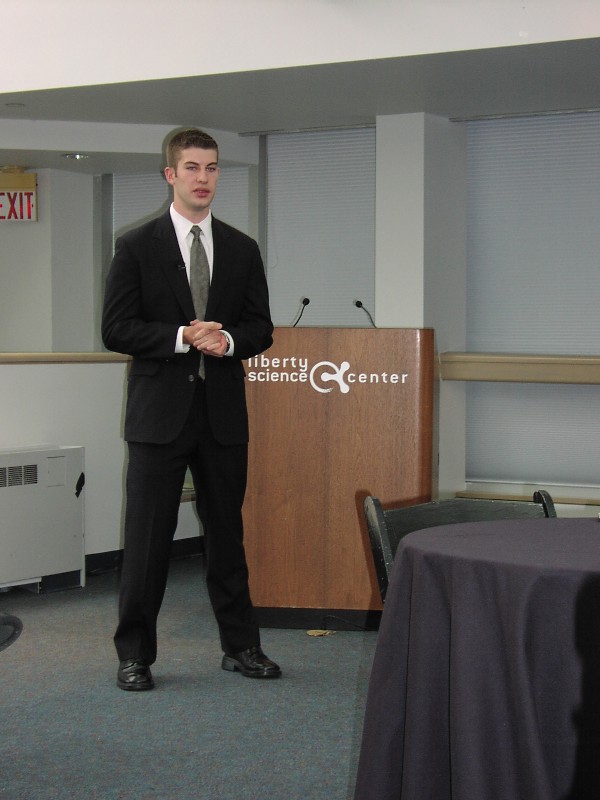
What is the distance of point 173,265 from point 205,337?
13.0 inches

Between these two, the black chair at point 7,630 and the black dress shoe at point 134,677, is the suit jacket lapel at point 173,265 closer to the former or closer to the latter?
the black dress shoe at point 134,677

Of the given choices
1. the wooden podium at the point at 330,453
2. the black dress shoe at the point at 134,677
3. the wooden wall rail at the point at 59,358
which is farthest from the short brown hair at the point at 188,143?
the wooden wall rail at the point at 59,358

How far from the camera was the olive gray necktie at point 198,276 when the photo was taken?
3654 mm

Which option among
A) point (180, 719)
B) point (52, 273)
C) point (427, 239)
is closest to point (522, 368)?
point (427, 239)

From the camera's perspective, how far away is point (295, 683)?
12.7 ft

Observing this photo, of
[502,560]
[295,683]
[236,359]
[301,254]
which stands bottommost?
[295,683]

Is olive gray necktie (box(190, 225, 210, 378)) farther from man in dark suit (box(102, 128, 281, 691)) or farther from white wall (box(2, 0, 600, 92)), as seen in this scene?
white wall (box(2, 0, 600, 92))

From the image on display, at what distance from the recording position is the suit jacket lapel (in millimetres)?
3605

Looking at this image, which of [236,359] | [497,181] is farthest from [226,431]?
[497,181]

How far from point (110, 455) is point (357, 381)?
197 centimetres

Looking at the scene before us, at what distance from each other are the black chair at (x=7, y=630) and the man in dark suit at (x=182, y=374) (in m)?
1.30

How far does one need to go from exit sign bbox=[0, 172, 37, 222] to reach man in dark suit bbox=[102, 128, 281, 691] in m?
4.07

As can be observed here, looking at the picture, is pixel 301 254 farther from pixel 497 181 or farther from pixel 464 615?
pixel 464 615

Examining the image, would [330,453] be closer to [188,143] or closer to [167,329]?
[167,329]
